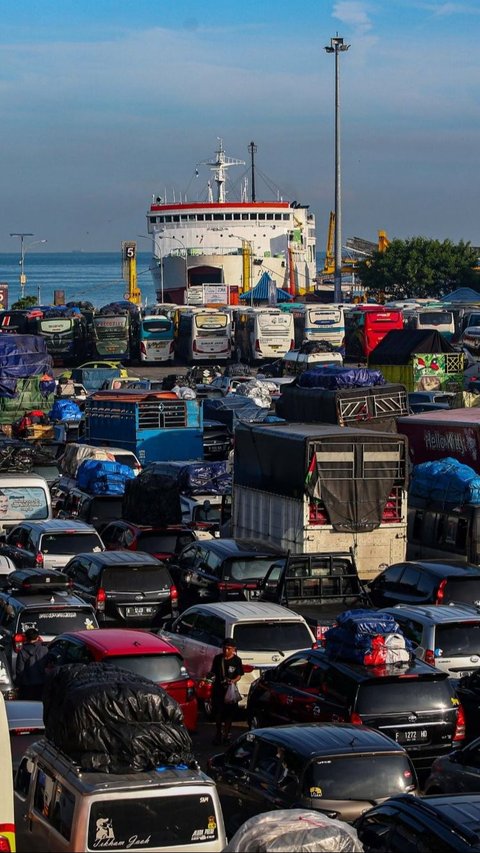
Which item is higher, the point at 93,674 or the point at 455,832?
the point at 93,674

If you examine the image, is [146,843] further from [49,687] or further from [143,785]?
[49,687]

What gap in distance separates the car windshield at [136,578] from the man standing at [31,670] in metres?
3.02

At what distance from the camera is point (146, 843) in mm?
8344

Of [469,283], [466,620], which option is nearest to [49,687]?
[466,620]

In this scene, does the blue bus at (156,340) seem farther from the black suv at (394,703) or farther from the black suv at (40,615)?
the black suv at (394,703)

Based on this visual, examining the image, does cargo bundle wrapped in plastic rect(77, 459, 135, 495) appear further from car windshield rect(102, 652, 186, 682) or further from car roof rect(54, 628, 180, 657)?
car windshield rect(102, 652, 186, 682)

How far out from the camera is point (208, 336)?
61344 mm

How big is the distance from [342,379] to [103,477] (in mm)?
6262

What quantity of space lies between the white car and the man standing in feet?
5.18

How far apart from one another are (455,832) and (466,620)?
6513mm

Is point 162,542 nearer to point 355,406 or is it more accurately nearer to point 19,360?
point 355,406

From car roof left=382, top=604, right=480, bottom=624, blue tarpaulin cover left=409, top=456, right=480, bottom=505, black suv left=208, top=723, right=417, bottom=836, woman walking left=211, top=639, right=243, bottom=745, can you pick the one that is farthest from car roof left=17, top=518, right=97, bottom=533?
black suv left=208, top=723, right=417, bottom=836

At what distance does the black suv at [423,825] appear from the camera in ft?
28.4

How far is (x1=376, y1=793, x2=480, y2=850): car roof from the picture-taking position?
873cm
